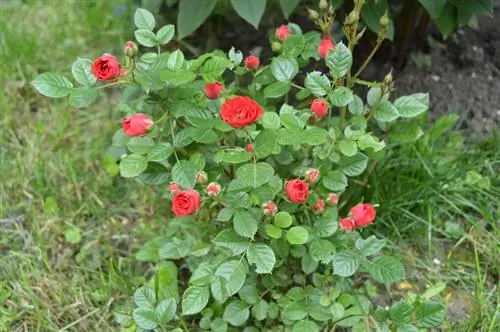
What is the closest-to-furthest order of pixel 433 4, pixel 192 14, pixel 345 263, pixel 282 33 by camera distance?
pixel 345 263 → pixel 282 33 → pixel 433 4 → pixel 192 14

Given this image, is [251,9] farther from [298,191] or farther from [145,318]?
[145,318]

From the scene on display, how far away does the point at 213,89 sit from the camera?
1.48m

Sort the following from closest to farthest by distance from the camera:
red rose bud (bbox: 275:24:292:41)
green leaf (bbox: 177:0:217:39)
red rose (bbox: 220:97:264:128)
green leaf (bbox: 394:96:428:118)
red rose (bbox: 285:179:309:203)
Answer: red rose (bbox: 220:97:264:128)
red rose (bbox: 285:179:309:203)
green leaf (bbox: 394:96:428:118)
red rose bud (bbox: 275:24:292:41)
green leaf (bbox: 177:0:217:39)

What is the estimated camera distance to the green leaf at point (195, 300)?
1470 mm

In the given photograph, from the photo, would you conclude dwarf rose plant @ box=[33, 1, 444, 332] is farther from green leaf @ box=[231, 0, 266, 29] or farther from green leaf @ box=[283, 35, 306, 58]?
green leaf @ box=[231, 0, 266, 29]

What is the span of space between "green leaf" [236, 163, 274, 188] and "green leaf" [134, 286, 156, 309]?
0.45 m

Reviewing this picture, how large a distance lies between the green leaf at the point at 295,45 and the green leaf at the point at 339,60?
0.14 metres

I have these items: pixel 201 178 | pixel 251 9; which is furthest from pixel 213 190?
pixel 251 9

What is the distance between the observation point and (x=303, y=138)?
133cm

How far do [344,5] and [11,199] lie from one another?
120 centimetres

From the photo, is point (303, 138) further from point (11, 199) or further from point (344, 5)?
point (11, 199)

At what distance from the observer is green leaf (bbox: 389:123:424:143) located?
1.51 metres

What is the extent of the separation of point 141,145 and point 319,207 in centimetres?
40

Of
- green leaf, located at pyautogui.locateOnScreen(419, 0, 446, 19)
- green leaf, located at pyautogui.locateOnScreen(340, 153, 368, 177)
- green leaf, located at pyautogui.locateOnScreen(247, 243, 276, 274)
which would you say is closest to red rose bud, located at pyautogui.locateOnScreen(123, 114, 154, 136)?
green leaf, located at pyautogui.locateOnScreen(247, 243, 276, 274)
